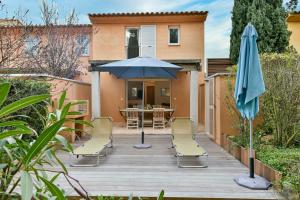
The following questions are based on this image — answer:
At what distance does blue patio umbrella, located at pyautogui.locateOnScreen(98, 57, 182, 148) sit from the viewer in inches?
357

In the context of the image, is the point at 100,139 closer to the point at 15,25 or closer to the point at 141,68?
the point at 141,68

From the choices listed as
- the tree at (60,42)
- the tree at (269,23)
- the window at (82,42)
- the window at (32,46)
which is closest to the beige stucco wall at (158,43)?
the window at (82,42)

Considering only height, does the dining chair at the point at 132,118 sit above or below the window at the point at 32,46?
below

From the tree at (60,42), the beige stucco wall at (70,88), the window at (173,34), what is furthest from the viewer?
the window at (173,34)

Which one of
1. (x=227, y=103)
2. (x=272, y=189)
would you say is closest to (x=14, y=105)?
(x=272, y=189)

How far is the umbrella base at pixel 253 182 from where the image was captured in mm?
5328

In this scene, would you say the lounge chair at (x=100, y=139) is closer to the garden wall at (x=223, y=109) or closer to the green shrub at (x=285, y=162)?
the garden wall at (x=223, y=109)

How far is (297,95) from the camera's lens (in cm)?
760

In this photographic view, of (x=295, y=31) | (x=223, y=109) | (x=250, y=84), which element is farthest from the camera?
(x=295, y=31)

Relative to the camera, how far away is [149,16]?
18.1 metres

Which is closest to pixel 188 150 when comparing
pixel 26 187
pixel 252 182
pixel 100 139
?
pixel 252 182

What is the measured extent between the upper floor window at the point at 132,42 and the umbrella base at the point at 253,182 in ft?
45.5

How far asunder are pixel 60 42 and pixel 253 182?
15382mm

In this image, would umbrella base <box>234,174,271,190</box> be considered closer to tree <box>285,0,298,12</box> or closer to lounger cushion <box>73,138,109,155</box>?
lounger cushion <box>73,138,109,155</box>
